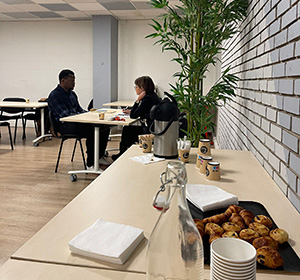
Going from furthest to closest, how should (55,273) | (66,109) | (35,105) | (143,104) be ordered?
(35,105), (66,109), (143,104), (55,273)

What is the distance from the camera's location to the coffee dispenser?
2.02m

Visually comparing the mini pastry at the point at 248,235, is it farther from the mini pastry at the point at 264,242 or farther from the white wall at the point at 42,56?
the white wall at the point at 42,56

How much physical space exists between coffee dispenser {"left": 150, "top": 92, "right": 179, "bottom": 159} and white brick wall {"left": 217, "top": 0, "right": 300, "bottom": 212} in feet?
1.67

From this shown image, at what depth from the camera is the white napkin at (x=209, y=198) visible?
119 cm

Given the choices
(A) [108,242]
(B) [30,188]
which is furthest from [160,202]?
(B) [30,188]

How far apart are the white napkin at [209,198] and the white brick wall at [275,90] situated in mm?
257

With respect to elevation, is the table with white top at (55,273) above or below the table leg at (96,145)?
above

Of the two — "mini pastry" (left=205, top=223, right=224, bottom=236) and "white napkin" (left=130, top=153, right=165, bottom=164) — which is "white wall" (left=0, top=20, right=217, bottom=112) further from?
"mini pastry" (left=205, top=223, right=224, bottom=236)

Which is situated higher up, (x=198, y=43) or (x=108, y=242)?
(x=198, y=43)

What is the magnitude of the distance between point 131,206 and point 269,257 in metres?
0.55

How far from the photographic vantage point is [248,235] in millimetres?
884

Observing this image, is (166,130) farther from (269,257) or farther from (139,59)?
(139,59)

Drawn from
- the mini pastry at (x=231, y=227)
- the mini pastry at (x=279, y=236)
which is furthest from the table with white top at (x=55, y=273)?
the mini pastry at (x=279, y=236)

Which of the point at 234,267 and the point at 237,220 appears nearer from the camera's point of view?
the point at 234,267
